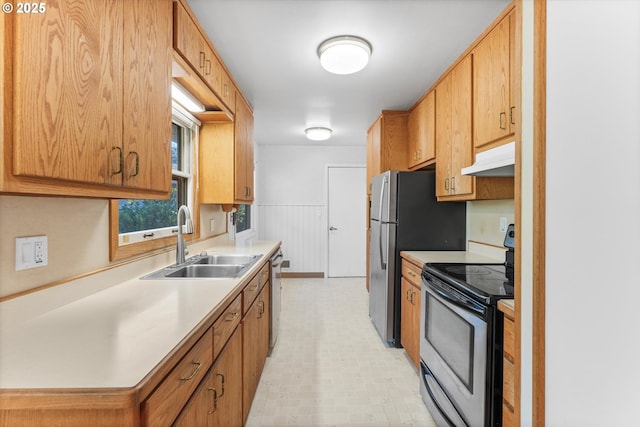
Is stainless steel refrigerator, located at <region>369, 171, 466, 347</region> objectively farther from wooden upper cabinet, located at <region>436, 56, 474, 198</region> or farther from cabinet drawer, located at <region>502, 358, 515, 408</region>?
cabinet drawer, located at <region>502, 358, 515, 408</region>

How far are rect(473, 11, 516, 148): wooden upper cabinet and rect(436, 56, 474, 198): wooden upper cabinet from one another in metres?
0.10

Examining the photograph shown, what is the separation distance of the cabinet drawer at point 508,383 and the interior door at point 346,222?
13.8 ft

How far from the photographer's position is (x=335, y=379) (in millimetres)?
2254

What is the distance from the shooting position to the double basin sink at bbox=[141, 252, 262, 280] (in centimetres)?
177

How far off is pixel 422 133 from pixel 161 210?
2.44m

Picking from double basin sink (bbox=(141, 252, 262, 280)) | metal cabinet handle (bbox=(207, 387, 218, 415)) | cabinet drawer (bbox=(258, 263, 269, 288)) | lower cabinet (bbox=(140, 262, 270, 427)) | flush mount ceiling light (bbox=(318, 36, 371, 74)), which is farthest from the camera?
→ cabinet drawer (bbox=(258, 263, 269, 288))

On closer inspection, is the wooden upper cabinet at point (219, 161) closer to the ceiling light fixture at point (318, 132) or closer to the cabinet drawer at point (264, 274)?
the cabinet drawer at point (264, 274)

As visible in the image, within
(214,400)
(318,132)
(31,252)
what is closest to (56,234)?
(31,252)

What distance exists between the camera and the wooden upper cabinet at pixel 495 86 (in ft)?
5.51

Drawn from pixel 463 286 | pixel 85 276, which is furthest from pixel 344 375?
pixel 85 276
